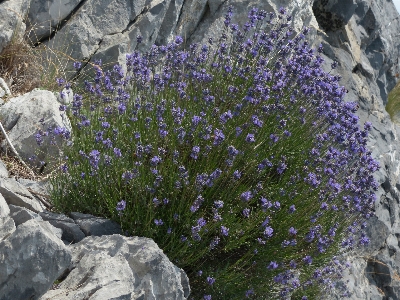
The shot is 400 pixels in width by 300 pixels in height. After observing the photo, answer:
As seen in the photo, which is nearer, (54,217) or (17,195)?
(17,195)

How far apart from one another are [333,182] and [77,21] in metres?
2.99

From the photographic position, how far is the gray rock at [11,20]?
5.00 m

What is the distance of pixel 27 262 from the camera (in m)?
2.41

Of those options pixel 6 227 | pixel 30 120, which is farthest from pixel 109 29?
pixel 6 227

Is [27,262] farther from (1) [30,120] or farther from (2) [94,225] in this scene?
(1) [30,120]

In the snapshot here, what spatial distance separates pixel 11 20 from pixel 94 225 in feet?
8.59

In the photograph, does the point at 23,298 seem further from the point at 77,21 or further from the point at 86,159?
the point at 77,21

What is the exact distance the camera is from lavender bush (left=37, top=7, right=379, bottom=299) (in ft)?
10.9

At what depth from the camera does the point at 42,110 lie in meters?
4.36

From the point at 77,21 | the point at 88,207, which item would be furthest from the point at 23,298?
the point at 77,21

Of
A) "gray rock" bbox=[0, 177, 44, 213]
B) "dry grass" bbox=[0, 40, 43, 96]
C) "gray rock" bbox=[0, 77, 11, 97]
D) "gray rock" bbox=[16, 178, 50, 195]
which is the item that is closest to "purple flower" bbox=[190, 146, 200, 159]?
"gray rock" bbox=[0, 177, 44, 213]

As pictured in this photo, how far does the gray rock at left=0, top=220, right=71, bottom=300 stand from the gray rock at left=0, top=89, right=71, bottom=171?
1.71 m

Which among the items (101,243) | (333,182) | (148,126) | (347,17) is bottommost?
(101,243)

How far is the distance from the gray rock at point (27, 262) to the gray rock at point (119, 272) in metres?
0.19
